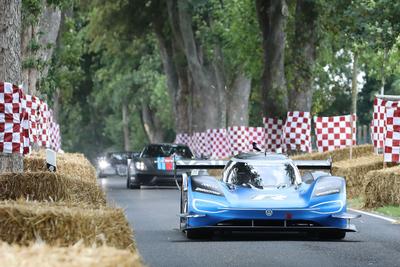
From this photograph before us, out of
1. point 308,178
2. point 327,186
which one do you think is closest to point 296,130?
point 308,178

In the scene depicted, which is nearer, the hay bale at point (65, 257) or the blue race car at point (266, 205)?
the hay bale at point (65, 257)

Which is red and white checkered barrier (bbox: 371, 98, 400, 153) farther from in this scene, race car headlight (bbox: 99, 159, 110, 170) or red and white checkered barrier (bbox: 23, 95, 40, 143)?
race car headlight (bbox: 99, 159, 110, 170)

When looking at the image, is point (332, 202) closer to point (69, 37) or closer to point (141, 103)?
point (69, 37)

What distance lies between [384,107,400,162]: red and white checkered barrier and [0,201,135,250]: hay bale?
15.5m

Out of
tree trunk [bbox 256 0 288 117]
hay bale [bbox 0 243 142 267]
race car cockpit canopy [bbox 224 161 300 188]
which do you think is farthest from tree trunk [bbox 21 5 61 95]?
hay bale [bbox 0 243 142 267]

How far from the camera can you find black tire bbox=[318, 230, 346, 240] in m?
15.9

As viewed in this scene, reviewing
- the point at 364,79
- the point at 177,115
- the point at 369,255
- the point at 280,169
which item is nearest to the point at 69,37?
the point at 177,115

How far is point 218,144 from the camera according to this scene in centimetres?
5291

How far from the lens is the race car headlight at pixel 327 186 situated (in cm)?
1581

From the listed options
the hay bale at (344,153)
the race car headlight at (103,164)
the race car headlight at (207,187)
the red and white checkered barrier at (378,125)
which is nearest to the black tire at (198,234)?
the race car headlight at (207,187)

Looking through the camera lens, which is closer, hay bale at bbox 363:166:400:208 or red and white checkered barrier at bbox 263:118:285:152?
hay bale at bbox 363:166:400:208

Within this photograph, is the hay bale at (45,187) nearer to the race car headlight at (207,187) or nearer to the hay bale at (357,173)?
the race car headlight at (207,187)

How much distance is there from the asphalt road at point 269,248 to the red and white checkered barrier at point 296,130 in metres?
18.9

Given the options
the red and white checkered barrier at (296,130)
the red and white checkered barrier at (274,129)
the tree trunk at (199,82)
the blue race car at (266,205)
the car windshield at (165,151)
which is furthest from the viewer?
the tree trunk at (199,82)
